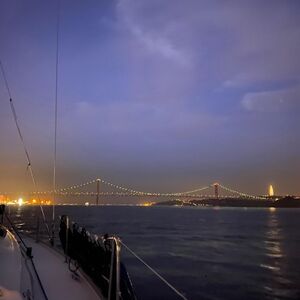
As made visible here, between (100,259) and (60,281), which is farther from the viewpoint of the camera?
(60,281)

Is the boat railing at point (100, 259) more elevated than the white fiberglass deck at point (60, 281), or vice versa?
the boat railing at point (100, 259)

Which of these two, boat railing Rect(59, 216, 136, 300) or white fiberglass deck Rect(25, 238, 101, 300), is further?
white fiberglass deck Rect(25, 238, 101, 300)

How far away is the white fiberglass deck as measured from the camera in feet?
14.8

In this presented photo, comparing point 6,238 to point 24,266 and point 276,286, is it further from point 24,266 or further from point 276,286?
point 276,286

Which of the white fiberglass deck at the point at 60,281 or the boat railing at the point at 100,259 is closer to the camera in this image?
the boat railing at the point at 100,259

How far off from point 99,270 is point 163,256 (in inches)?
978

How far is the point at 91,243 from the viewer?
5.59 meters

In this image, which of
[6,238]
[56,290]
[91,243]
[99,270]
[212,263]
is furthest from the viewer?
[212,263]

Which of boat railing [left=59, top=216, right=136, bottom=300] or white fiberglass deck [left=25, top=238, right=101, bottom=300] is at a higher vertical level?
boat railing [left=59, top=216, right=136, bottom=300]

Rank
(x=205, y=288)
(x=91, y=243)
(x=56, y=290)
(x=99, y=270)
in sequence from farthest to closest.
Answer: (x=205, y=288) < (x=91, y=243) < (x=99, y=270) < (x=56, y=290)

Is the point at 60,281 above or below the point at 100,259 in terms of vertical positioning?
below

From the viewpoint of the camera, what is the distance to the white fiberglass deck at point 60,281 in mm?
4516

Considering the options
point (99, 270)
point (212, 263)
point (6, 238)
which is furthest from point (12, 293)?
point (212, 263)

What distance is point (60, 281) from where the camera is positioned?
5105 millimetres
